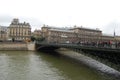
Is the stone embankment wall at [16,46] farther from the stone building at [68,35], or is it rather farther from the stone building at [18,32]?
the stone building at [18,32]

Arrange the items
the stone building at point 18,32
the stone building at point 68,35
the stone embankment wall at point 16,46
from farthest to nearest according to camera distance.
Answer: the stone building at point 18,32, the stone building at point 68,35, the stone embankment wall at point 16,46

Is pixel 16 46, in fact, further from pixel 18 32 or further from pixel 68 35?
pixel 68 35

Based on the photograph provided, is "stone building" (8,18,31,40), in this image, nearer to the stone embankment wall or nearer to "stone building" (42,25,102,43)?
"stone building" (42,25,102,43)

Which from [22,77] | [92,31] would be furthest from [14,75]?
[92,31]

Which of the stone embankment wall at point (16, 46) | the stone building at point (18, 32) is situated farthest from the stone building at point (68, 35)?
the stone embankment wall at point (16, 46)

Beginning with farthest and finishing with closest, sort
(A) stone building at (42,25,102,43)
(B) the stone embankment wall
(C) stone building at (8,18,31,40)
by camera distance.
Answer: (C) stone building at (8,18,31,40) < (A) stone building at (42,25,102,43) < (B) the stone embankment wall

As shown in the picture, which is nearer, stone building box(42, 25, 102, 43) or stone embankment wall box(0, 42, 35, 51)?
stone embankment wall box(0, 42, 35, 51)

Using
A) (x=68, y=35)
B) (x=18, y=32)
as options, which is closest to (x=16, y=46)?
(x=18, y=32)

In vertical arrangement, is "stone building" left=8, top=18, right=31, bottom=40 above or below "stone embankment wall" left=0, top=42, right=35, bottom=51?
above

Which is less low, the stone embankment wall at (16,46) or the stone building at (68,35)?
the stone building at (68,35)

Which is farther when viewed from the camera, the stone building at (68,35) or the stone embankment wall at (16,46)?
the stone building at (68,35)

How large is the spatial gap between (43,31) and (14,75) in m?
131

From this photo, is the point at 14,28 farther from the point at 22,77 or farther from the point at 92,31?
the point at 22,77

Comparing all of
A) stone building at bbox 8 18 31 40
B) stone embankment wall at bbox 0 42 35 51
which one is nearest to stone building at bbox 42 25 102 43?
stone building at bbox 8 18 31 40
